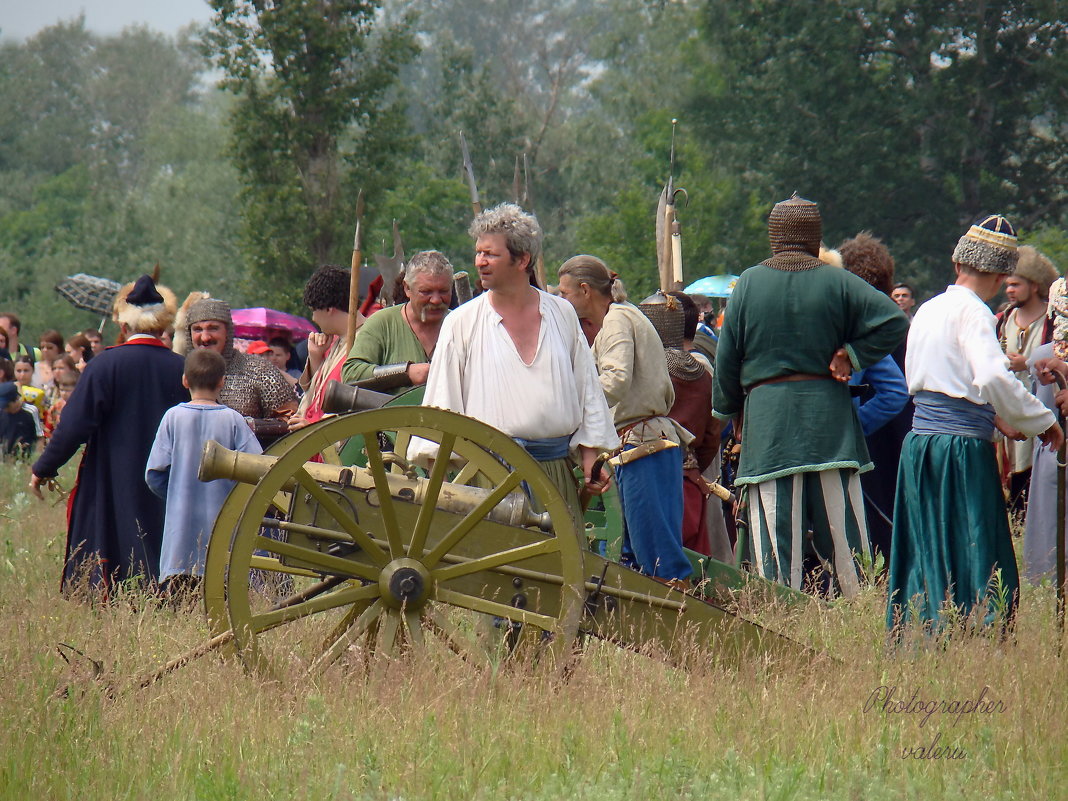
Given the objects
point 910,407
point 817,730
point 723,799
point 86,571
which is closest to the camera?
point 723,799

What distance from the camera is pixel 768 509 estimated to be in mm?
6262

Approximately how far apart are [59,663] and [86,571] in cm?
146

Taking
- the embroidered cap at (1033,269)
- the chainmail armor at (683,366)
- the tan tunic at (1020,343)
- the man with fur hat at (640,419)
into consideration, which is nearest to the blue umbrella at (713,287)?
the tan tunic at (1020,343)

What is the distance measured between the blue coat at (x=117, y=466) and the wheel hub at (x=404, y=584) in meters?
2.73

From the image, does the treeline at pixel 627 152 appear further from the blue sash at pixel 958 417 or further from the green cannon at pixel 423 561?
the green cannon at pixel 423 561

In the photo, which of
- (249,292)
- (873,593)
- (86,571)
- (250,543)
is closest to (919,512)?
(873,593)

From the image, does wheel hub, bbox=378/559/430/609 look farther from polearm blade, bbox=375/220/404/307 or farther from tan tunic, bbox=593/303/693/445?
polearm blade, bbox=375/220/404/307

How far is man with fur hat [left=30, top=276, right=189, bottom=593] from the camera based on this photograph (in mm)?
6895

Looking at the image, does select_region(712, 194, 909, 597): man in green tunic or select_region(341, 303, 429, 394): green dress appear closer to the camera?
select_region(712, 194, 909, 597): man in green tunic

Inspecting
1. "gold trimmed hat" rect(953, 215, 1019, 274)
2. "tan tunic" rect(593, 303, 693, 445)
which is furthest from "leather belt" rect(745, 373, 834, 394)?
"gold trimmed hat" rect(953, 215, 1019, 274)

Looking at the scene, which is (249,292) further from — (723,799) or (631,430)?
(723,799)

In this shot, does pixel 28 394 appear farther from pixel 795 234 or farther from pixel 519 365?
pixel 519 365

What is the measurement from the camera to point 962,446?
17.3 ft

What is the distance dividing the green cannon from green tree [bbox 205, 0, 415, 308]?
17891 millimetres
